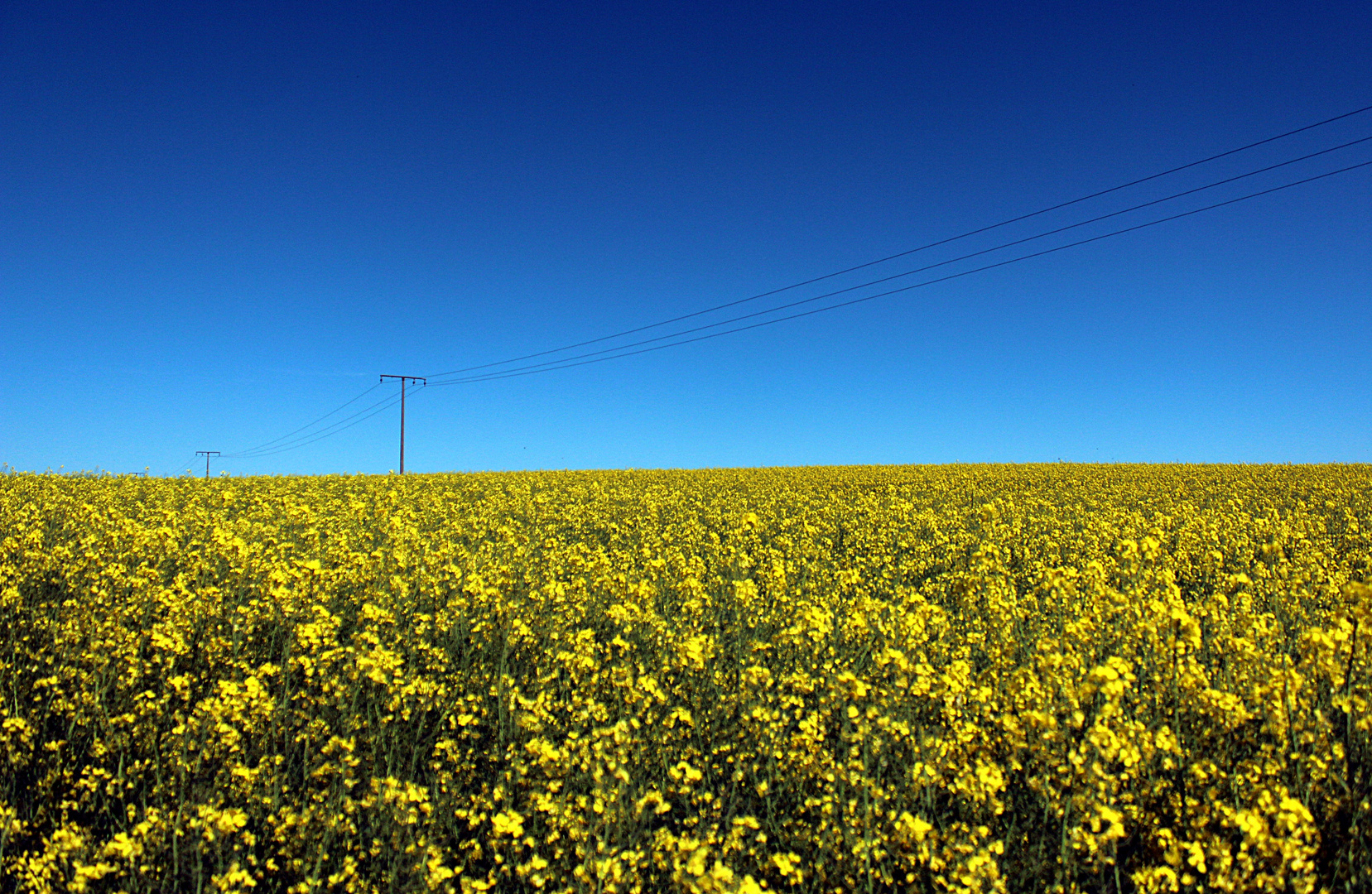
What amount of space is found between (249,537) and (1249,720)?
34.6ft

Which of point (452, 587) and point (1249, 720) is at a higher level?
point (452, 587)

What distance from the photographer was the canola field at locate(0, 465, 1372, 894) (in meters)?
3.04

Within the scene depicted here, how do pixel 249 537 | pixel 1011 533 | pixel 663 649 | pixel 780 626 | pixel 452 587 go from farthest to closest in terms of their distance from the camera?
pixel 1011 533
pixel 249 537
pixel 452 587
pixel 780 626
pixel 663 649

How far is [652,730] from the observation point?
4.11 m

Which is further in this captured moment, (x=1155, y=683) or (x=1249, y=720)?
(x=1155, y=683)

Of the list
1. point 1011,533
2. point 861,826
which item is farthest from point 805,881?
point 1011,533

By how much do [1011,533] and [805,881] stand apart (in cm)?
952

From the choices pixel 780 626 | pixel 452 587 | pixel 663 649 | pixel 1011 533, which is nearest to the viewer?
pixel 663 649

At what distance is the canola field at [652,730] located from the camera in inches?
120

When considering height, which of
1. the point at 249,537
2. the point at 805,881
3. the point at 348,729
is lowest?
the point at 805,881

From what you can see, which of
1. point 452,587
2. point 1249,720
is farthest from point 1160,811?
point 452,587

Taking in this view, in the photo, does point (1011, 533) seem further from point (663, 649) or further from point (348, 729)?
point (348, 729)

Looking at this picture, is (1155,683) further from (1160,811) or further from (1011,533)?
(1011,533)

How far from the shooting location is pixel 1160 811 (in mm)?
3377
